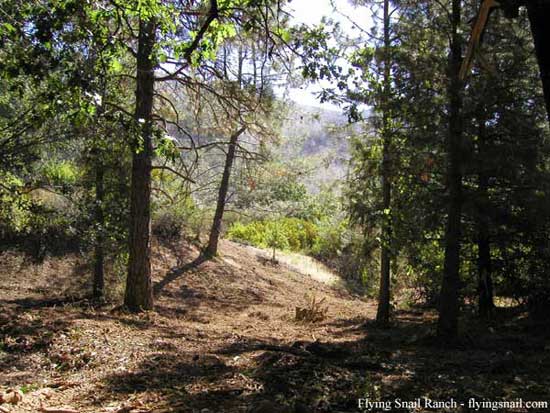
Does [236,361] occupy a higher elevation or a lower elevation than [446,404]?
lower

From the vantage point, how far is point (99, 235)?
368 inches

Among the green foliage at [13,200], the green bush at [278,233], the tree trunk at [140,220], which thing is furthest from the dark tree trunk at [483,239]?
the green bush at [278,233]

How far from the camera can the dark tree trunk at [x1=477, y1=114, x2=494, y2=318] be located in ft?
30.0

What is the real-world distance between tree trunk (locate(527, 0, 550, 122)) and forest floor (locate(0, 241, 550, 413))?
2825 millimetres

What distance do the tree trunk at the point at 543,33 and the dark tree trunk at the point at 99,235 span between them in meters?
8.04

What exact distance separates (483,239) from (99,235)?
7.86 metres

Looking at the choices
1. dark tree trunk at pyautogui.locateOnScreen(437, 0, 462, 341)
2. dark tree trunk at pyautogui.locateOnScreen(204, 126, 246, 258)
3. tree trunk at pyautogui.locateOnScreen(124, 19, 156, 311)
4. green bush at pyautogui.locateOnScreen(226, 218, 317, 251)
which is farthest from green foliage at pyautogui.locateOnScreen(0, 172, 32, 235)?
green bush at pyautogui.locateOnScreen(226, 218, 317, 251)

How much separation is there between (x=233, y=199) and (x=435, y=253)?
8.36 m

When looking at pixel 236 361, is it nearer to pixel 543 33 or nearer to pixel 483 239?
pixel 543 33

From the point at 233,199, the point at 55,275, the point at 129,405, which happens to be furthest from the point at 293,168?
the point at 129,405

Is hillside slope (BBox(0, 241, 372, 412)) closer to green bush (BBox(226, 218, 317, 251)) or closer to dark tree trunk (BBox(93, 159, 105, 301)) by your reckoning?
dark tree trunk (BBox(93, 159, 105, 301))

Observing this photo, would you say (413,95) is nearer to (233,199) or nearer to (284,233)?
(233,199)

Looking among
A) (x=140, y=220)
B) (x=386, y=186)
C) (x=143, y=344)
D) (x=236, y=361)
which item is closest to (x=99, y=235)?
(x=140, y=220)

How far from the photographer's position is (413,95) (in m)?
8.20
